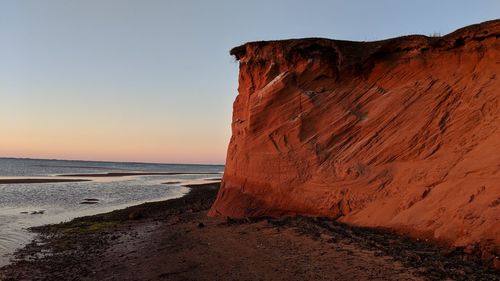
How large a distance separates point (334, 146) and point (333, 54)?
319 cm

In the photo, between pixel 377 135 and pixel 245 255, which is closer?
pixel 245 255

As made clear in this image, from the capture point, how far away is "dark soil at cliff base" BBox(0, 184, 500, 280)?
746cm

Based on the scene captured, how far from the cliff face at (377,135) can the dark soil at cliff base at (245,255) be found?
37.4 inches

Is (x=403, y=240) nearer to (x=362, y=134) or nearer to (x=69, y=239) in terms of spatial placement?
(x=362, y=134)

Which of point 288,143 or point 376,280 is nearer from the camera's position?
point 376,280

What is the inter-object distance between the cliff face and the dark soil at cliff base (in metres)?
0.95

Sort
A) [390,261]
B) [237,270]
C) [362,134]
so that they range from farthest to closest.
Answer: [362,134] → [237,270] → [390,261]

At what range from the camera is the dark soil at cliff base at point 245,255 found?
746 cm

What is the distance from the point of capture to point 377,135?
41.3ft

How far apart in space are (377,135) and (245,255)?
217 inches

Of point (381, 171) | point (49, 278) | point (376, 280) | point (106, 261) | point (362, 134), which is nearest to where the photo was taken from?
point (376, 280)

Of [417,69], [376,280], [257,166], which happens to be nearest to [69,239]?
[257,166]

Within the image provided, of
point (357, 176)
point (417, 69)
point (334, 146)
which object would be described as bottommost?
point (357, 176)

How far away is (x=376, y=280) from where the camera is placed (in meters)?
6.86
